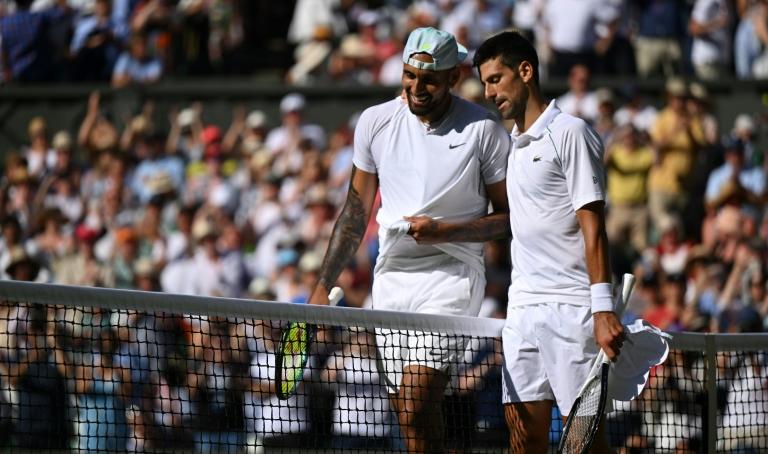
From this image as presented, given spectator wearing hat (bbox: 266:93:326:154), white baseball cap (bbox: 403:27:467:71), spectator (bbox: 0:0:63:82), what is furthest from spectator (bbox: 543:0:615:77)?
white baseball cap (bbox: 403:27:467:71)

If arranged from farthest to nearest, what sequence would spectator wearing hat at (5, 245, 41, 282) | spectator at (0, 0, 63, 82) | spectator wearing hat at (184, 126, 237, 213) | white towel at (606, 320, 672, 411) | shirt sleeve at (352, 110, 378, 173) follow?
spectator at (0, 0, 63, 82)
spectator wearing hat at (184, 126, 237, 213)
spectator wearing hat at (5, 245, 41, 282)
shirt sleeve at (352, 110, 378, 173)
white towel at (606, 320, 672, 411)

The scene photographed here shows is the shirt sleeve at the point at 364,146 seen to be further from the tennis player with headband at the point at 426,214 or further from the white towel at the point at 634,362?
the white towel at the point at 634,362

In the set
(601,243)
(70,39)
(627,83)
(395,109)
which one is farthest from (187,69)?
(601,243)

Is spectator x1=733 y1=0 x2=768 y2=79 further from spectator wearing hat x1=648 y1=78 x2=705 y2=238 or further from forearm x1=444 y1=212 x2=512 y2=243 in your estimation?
forearm x1=444 y1=212 x2=512 y2=243

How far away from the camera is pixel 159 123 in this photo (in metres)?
16.8

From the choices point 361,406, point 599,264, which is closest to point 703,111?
point 361,406

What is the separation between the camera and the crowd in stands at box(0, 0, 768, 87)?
15125 mm

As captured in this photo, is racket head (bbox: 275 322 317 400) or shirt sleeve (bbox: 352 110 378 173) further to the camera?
shirt sleeve (bbox: 352 110 378 173)

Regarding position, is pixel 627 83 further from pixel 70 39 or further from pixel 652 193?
pixel 70 39

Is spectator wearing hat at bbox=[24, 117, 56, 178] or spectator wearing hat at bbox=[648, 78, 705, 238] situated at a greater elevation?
spectator wearing hat at bbox=[24, 117, 56, 178]

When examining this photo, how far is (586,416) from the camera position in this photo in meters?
5.70

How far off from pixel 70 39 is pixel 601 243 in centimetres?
1368

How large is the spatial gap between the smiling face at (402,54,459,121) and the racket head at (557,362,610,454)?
158 cm

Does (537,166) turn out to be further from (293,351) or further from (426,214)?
(293,351)
